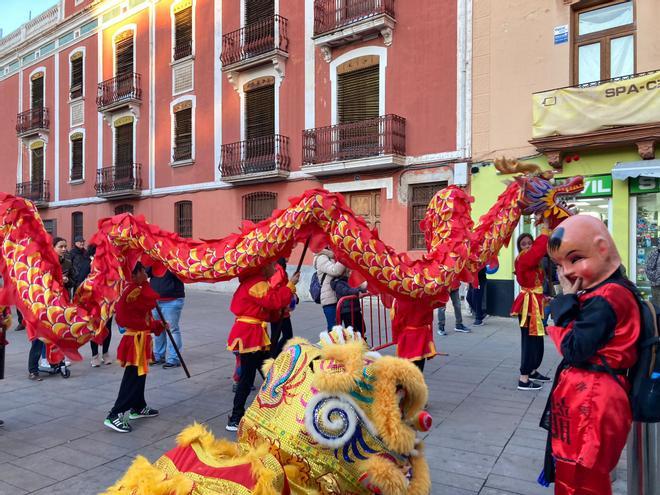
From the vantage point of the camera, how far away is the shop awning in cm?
916

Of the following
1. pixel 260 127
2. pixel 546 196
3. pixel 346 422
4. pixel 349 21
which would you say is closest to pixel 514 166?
pixel 546 196

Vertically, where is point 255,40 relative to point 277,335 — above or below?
above

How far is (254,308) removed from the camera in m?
4.57

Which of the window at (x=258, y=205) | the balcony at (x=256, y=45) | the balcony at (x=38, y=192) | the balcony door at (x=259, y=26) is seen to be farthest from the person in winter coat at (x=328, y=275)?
the balcony at (x=38, y=192)

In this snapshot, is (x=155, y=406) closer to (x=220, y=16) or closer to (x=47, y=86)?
(x=220, y=16)

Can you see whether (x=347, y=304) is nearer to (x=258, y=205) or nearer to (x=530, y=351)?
(x=530, y=351)

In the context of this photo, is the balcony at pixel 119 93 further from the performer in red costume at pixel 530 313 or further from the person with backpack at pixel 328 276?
the performer in red costume at pixel 530 313

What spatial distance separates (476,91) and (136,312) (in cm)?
949

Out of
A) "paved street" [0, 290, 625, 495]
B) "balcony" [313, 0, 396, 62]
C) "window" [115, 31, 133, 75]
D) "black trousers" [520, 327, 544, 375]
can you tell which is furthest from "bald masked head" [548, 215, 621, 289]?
"window" [115, 31, 133, 75]

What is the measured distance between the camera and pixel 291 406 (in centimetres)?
200

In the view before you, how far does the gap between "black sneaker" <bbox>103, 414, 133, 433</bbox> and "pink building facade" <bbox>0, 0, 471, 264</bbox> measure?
9.14 meters

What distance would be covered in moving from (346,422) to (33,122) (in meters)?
25.7

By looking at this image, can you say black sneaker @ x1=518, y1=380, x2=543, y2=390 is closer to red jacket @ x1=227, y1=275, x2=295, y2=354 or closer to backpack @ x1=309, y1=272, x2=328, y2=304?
backpack @ x1=309, y1=272, x2=328, y2=304

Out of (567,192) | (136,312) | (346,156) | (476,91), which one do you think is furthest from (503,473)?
(346,156)
